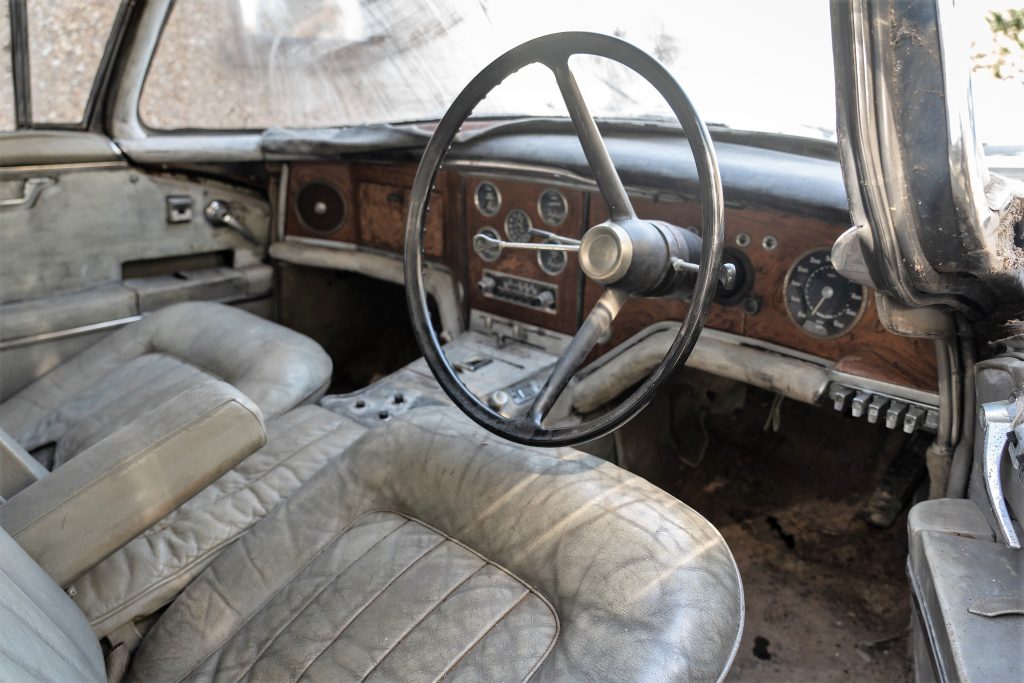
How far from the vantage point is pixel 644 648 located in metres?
0.98

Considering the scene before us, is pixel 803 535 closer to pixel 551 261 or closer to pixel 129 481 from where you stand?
pixel 551 261

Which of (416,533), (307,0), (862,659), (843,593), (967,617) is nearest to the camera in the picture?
(967,617)

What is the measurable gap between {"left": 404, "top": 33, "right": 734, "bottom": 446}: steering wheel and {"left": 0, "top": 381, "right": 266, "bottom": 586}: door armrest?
36cm

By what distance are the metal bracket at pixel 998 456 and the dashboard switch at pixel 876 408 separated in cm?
41

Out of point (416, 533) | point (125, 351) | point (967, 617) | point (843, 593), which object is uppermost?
point (967, 617)

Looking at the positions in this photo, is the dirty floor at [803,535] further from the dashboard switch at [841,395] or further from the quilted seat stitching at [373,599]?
the quilted seat stitching at [373,599]

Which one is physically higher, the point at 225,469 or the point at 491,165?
the point at 491,165

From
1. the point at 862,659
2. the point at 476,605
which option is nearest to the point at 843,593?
the point at 862,659

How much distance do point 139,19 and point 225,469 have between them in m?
1.75

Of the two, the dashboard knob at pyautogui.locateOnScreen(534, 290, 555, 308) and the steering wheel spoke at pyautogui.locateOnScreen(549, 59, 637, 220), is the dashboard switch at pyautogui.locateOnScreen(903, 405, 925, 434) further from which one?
the dashboard knob at pyautogui.locateOnScreen(534, 290, 555, 308)

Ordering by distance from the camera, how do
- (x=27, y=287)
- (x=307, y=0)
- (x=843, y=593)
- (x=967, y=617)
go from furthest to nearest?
(x=307, y=0) < (x=27, y=287) < (x=843, y=593) < (x=967, y=617)

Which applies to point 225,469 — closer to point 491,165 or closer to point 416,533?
point 416,533

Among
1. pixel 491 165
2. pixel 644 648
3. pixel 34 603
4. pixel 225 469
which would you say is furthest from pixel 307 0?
pixel 644 648

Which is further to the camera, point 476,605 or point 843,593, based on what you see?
point 843,593
